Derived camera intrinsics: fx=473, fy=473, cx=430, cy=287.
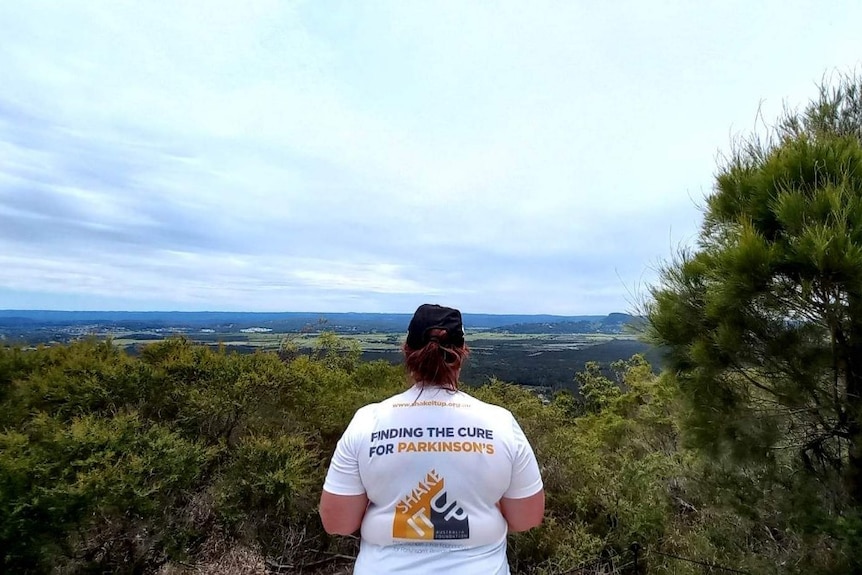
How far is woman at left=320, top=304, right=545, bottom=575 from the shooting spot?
1109 millimetres

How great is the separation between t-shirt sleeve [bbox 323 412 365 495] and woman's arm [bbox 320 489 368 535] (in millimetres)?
16

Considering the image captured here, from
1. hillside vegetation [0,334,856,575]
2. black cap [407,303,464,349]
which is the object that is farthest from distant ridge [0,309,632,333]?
black cap [407,303,464,349]

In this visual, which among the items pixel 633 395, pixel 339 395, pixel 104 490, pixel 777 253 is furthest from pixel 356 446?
pixel 633 395

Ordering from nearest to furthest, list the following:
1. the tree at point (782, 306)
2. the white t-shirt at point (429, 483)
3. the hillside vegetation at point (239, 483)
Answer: the white t-shirt at point (429, 483), the tree at point (782, 306), the hillside vegetation at point (239, 483)

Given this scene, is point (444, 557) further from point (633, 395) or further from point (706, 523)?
point (633, 395)

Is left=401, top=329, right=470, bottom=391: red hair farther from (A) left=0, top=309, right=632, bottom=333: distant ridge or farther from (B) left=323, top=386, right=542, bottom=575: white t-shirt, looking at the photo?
(A) left=0, top=309, right=632, bottom=333: distant ridge

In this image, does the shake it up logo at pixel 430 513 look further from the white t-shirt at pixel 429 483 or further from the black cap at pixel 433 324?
the black cap at pixel 433 324

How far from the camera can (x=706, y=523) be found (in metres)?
4.57

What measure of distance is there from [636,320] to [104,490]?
456 centimetres

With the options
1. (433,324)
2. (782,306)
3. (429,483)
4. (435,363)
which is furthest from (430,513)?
(782,306)

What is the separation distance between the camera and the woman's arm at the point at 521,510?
122cm

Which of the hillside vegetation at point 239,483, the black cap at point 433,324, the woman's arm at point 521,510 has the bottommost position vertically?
the hillside vegetation at point 239,483

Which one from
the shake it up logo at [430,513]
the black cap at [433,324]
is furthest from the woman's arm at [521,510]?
the black cap at [433,324]

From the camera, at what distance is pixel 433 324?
4.05ft
